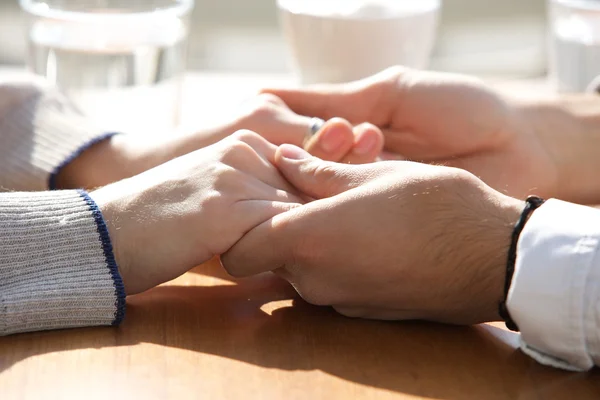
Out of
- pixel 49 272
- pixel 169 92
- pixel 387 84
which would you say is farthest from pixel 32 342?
pixel 169 92

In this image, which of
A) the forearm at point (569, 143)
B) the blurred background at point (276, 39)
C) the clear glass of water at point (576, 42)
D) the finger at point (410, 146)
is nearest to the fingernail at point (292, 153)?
the finger at point (410, 146)

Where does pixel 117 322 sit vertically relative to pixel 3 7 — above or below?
above

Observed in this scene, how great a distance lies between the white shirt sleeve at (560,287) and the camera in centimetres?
67

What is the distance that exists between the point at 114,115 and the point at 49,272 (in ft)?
1.74

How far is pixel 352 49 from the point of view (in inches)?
47.5

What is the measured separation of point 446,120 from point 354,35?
0.26 metres

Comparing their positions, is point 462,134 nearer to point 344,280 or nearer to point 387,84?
point 387,84

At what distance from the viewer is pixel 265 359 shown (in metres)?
0.70

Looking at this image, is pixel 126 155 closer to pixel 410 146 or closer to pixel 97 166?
pixel 97 166

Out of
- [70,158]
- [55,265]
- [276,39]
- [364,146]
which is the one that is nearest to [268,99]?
[364,146]

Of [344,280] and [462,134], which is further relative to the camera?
[462,134]

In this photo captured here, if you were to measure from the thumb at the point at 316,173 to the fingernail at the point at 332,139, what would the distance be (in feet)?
0.19

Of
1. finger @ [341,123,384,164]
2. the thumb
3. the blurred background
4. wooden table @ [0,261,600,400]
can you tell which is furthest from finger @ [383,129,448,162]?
the blurred background

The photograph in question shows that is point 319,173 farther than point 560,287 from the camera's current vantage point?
Yes
